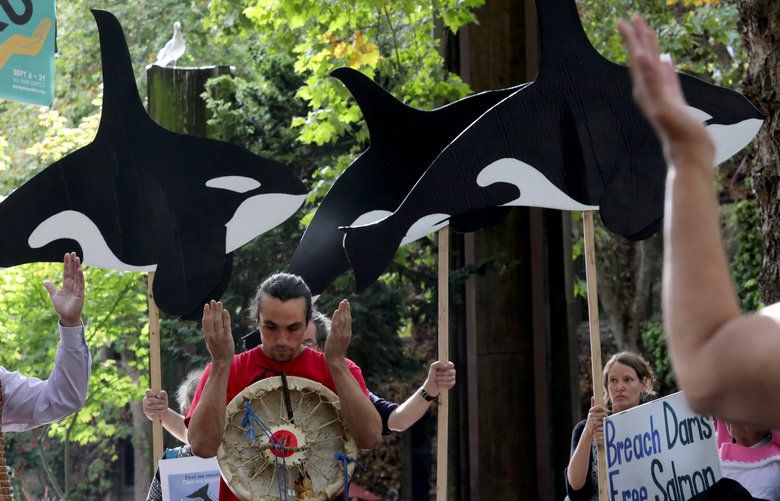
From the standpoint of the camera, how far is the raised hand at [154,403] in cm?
470

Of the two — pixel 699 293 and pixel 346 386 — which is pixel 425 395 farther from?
pixel 699 293

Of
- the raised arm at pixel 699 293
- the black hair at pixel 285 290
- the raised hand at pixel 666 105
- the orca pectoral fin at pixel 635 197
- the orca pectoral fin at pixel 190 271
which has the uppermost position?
the orca pectoral fin at pixel 635 197

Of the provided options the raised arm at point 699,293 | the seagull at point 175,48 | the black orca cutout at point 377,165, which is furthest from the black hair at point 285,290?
the seagull at point 175,48

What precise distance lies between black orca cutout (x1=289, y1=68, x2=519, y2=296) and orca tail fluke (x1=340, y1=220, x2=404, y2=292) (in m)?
0.56

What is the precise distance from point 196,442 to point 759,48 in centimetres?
→ 390

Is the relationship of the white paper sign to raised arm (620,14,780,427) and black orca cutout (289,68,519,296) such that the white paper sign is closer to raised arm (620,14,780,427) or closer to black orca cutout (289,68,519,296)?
black orca cutout (289,68,519,296)

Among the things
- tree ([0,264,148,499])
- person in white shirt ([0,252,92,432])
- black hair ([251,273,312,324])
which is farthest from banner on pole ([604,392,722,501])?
tree ([0,264,148,499])

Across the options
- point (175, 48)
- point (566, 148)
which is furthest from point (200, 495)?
point (175, 48)

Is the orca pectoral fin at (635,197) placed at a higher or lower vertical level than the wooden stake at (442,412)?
higher

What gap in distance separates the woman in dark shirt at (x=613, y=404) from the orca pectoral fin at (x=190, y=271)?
180 centimetres

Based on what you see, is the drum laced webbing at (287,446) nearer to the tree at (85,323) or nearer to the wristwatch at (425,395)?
the wristwatch at (425,395)

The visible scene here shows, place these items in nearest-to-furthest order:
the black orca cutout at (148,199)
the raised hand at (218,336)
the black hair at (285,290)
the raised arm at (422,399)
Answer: the raised hand at (218,336), the black hair at (285,290), the raised arm at (422,399), the black orca cutout at (148,199)

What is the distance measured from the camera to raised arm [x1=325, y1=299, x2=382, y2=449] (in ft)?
12.7

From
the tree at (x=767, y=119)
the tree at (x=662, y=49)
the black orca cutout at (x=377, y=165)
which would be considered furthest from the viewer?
the tree at (x=662, y=49)
